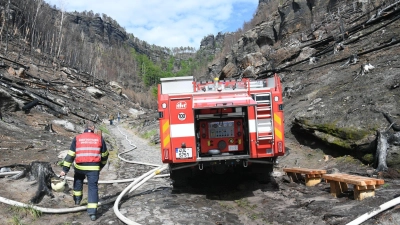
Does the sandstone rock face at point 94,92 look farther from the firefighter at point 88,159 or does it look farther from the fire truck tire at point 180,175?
the firefighter at point 88,159

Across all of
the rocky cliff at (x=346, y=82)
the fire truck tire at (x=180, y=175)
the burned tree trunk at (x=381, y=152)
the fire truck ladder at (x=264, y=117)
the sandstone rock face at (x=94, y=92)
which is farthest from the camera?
the sandstone rock face at (x=94, y=92)

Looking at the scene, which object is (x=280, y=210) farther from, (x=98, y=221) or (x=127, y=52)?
(x=127, y=52)

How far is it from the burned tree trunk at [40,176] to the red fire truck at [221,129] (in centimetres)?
251

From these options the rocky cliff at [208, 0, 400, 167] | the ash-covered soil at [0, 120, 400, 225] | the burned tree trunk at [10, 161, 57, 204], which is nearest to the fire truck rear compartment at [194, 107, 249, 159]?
the ash-covered soil at [0, 120, 400, 225]

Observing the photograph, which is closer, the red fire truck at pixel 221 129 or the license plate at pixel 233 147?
the red fire truck at pixel 221 129

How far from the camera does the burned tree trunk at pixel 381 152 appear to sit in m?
7.43

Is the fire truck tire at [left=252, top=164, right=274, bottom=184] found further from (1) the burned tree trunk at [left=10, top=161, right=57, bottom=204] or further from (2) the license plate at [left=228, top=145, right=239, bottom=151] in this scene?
(1) the burned tree trunk at [left=10, top=161, right=57, bottom=204]

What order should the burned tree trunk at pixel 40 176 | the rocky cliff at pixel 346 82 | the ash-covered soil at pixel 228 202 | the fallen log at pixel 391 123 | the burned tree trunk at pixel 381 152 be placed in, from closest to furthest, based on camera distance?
the ash-covered soil at pixel 228 202 → the burned tree trunk at pixel 40 176 → the burned tree trunk at pixel 381 152 → the fallen log at pixel 391 123 → the rocky cliff at pixel 346 82

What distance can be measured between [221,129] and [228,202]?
61.8 inches

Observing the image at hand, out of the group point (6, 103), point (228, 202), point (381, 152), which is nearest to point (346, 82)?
point (381, 152)

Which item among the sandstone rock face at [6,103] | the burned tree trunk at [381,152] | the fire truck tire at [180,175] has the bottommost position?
the fire truck tire at [180,175]

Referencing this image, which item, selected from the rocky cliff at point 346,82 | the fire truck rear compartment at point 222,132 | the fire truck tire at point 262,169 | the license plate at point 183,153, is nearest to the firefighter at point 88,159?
the license plate at point 183,153

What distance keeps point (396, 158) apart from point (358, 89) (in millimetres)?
4793

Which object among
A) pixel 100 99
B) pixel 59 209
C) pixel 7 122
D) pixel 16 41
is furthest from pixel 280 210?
pixel 16 41
